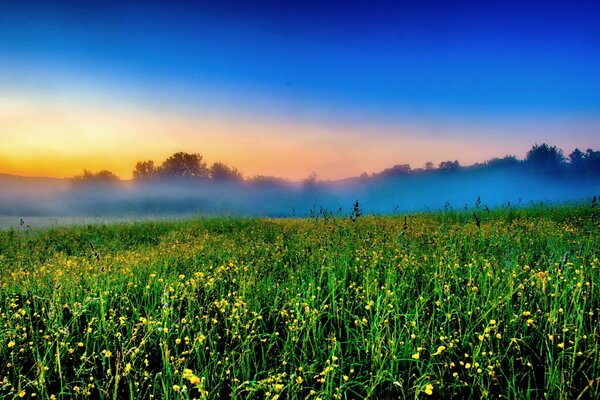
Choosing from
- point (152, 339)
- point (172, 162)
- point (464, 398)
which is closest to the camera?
point (464, 398)

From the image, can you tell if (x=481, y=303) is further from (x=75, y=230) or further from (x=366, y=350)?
(x=75, y=230)

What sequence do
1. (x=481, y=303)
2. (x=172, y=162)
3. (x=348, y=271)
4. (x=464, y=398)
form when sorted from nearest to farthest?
(x=464, y=398) < (x=481, y=303) < (x=348, y=271) < (x=172, y=162)

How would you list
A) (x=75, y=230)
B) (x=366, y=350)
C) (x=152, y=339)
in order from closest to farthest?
(x=366, y=350)
(x=152, y=339)
(x=75, y=230)

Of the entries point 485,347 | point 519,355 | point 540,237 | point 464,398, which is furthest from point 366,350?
point 540,237

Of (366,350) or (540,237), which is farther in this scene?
(540,237)

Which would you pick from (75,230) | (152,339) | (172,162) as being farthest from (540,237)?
(172,162)

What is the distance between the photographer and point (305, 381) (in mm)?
3889

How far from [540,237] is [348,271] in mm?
5574

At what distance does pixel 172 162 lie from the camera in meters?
63.6

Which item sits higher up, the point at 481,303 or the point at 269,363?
the point at 481,303

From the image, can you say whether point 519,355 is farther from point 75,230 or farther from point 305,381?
point 75,230

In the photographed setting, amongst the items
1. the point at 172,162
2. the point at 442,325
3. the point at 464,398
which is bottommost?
the point at 464,398

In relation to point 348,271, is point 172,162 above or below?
above

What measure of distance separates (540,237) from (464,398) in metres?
7.17
